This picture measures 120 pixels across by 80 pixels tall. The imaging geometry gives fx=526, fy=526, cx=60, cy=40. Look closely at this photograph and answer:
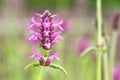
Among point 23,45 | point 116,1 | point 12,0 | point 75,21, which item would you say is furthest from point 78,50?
point 116,1

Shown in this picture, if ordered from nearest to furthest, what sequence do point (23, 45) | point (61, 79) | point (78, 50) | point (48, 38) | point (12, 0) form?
1. point (48, 38)
2. point (78, 50)
3. point (61, 79)
4. point (12, 0)
5. point (23, 45)

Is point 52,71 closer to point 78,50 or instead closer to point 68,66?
point 68,66

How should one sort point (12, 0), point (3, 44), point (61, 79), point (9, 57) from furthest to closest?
point (12, 0) → point (3, 44) → point (9, 57) → point (61, 79)

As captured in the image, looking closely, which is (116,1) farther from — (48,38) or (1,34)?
(48,38)

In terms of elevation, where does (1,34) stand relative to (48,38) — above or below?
above

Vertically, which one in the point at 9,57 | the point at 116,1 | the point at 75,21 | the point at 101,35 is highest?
the point at 116,1

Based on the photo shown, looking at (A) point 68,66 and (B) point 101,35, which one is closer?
(B) point 101,35

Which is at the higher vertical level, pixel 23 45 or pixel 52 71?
pixel 23 45

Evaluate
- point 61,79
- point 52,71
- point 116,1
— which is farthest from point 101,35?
point 116,1

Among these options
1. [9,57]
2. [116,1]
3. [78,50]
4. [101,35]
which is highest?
[116,1]

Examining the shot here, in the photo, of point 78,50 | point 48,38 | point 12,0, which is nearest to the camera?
point 48,38
